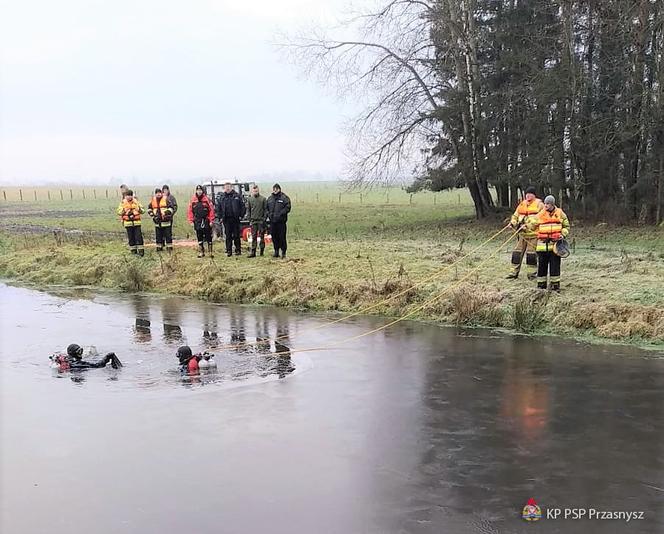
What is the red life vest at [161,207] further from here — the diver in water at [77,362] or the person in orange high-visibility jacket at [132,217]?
the diver in water at [77,362]

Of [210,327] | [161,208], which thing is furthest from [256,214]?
[210,327]

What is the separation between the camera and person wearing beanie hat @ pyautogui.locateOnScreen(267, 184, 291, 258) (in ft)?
56.3

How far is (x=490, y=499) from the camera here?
5.36 metres

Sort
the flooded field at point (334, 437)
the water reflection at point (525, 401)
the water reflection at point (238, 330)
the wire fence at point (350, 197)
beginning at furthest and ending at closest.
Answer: the wire fence at point (350, 197), the water reflection at point (238, 330), the water reflection at point (525, 401), the flooded field at point (334, 437)

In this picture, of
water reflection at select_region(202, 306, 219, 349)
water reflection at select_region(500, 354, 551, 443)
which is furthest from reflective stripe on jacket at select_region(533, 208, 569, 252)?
water reflection at select_region(202, 306, 219, 349)

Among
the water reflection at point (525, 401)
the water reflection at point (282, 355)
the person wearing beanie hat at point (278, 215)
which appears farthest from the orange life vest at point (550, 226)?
the person wearing beanie hat at point (278, 215)

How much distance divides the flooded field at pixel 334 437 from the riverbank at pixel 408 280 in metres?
0.98

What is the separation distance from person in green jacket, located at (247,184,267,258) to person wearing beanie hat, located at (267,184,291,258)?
47cm

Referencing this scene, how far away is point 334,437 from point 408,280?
7.40 m

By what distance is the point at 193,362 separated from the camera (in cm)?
900

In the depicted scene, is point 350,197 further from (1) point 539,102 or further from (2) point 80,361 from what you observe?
(2) point 80,361

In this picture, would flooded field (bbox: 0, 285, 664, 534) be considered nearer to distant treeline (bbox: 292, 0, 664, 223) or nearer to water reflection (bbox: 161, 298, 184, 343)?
water reflection (bbox: 161, 298, 184, 343)

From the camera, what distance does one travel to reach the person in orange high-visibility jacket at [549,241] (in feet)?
41.5

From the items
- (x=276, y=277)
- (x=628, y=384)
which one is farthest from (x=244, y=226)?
(x=628, y=384)
